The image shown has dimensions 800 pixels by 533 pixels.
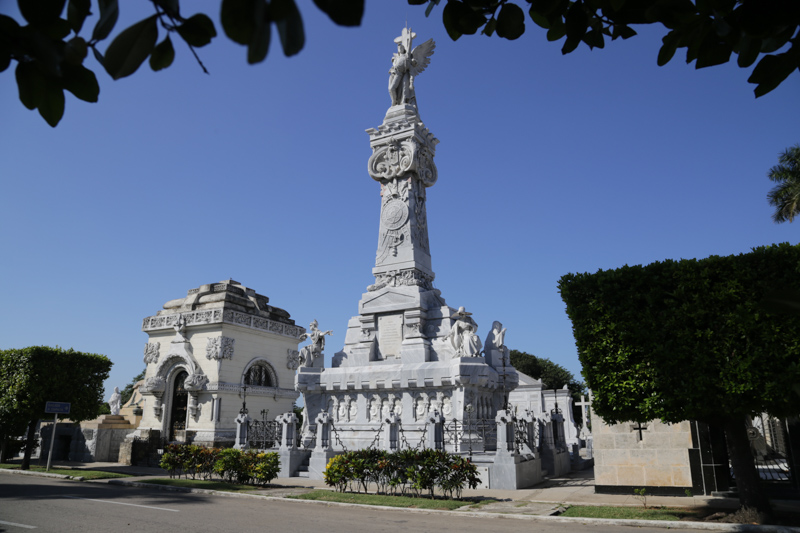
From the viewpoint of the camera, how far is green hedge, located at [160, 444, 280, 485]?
642 inches

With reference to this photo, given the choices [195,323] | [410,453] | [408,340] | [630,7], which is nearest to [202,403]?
[195,323]

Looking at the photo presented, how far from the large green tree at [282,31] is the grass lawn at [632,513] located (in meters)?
10.0

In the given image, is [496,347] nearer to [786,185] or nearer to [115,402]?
[786,185]

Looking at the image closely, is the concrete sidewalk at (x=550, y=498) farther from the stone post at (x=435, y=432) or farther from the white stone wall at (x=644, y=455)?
the stone post at (x=435, y=432)

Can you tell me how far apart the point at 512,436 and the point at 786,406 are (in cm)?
771

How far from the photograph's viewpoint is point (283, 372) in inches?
1283

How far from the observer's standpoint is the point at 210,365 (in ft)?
92.2

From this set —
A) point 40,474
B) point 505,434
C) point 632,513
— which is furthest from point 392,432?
→ point 40,474

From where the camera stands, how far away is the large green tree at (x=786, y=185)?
25578 mm

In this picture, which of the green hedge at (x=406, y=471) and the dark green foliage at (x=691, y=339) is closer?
the dark green foliage at (x=691, y=339)

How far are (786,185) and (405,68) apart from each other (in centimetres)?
1924

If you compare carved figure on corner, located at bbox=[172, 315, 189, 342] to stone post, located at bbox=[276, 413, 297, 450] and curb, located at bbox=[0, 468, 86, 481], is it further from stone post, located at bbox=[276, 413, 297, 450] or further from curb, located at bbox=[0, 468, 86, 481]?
stone post, located at bbox=[276, 413, 297, 450]

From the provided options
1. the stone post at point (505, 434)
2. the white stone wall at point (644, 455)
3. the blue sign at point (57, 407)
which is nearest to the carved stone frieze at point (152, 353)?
the blue sign at point (57, 407)

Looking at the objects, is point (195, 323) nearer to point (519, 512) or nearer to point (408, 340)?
point (408, 340)
